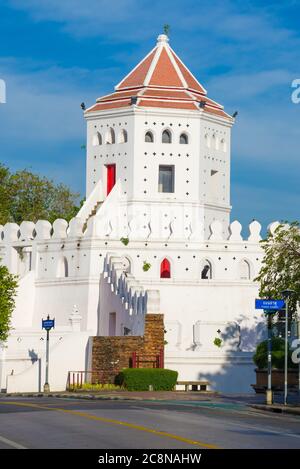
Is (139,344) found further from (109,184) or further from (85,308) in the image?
(109,184)

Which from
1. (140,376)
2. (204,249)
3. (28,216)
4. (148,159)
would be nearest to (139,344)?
(140,376)

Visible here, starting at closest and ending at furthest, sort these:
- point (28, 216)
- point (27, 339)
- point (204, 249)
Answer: point (27, 339)
point (204, 249)
point (28, 216)

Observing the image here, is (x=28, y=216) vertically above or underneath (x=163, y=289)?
above

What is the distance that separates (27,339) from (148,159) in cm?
1300

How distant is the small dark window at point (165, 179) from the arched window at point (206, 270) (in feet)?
17.9

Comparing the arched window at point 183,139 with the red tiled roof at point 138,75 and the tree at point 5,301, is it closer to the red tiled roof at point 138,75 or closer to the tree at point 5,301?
the red tiled roof at point 138,75

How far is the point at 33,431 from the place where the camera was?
23.2 m

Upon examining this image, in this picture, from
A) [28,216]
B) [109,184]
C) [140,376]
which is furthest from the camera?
[28,216]

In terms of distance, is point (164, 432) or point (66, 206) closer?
point (164, 432)

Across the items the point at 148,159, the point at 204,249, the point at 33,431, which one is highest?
the point at 148,159

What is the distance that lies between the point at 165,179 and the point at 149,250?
19.7 ft

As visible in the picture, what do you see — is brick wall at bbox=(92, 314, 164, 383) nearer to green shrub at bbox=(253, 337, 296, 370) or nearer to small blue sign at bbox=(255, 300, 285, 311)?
green shrub at bbox=(253, 337, 296, 370)

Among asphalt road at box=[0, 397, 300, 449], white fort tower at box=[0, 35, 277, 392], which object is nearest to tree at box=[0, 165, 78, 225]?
white fort tower at box=[0, 35, 277, 392]

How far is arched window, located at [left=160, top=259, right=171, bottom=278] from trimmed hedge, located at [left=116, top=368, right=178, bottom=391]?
16.6 meters
